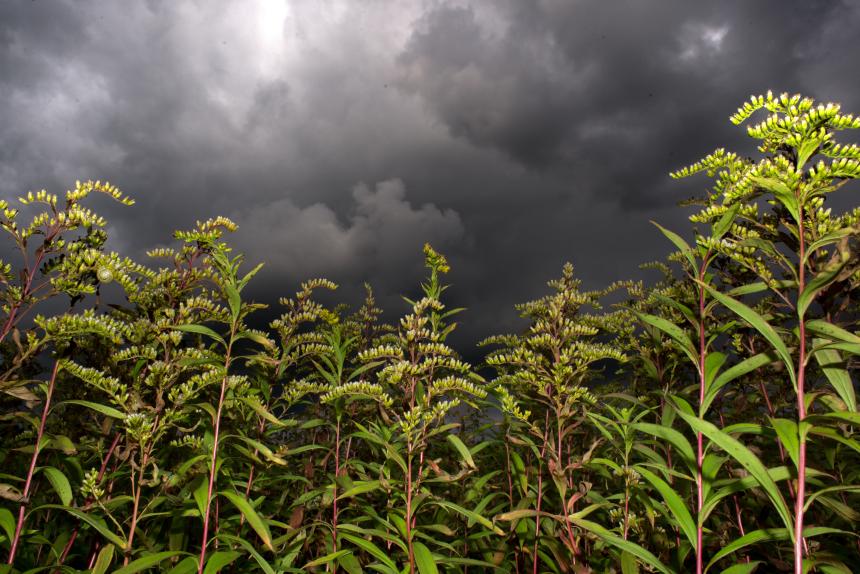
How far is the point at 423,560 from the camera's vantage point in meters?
3.01

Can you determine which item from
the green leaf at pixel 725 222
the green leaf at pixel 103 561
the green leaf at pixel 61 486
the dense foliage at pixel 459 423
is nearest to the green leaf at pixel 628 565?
the dense foliage at pixel 459 423

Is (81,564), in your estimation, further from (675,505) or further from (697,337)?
(697,337)

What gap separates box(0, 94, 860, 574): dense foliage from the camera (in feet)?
8.50

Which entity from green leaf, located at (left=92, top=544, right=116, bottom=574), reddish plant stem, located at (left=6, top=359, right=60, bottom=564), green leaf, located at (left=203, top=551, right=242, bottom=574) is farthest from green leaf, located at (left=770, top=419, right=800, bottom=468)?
reddish plant stem, located at (left=6, top=359, right=60, bottom=564)

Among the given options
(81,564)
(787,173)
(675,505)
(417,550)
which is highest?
(787,173)

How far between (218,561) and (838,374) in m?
3.50

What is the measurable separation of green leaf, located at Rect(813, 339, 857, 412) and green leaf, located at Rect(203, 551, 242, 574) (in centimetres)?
338

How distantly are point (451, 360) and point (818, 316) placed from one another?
7.50 ft

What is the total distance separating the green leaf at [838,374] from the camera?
2395 mm

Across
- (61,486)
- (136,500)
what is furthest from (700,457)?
(61,486)

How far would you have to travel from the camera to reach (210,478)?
3.02 meters

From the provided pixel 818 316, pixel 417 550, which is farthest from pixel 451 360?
pixel 818 316

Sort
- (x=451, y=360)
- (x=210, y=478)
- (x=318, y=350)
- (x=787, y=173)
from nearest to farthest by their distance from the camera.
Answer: (x=787, y=173), (x=210, y=478), (x=451, y=360), (x=318, y=350)

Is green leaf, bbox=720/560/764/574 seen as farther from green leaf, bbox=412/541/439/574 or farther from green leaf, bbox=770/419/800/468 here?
green leaf, bbox=412/541/439/574
